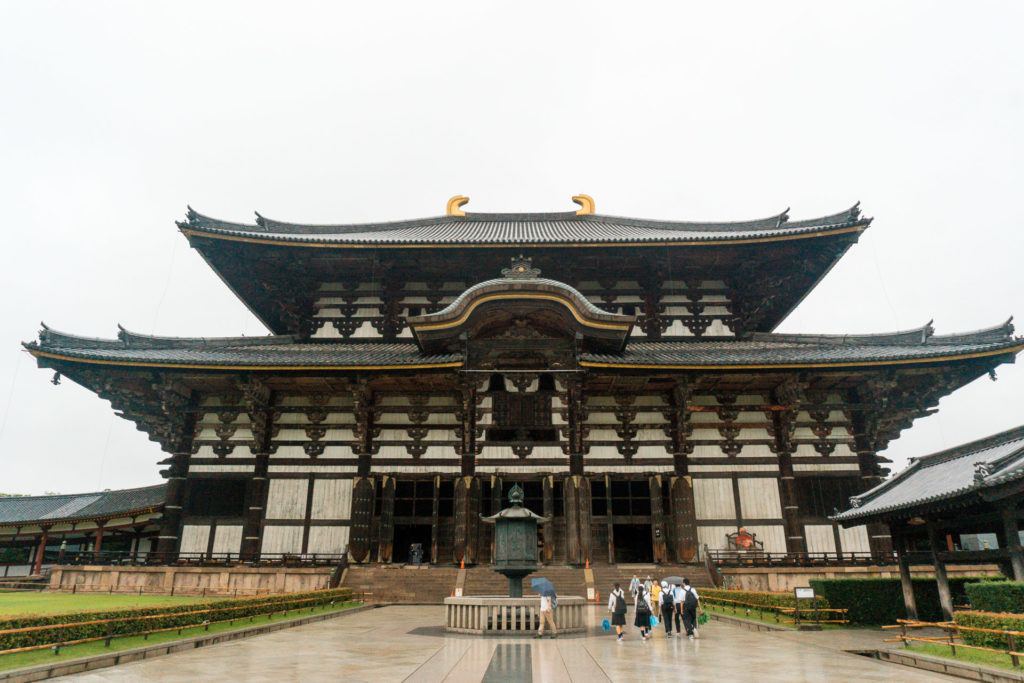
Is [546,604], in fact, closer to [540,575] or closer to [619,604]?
[619,604]

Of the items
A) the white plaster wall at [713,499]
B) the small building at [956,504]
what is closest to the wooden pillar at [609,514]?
the white plaster wall at [713,499]

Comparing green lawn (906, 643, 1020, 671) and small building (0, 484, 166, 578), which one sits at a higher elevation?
small building (0, 484, 166, 578)

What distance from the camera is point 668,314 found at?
2456cm

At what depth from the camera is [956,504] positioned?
1101 cm

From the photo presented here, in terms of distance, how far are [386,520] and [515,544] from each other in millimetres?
8545

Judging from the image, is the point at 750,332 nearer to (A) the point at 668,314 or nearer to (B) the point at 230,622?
(A) the point at 668,314

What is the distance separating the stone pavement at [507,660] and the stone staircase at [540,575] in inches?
213

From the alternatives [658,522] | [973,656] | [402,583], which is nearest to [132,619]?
[402,583]

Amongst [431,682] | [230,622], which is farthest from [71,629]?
[431,682]

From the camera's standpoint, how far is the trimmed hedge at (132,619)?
8.98 meters

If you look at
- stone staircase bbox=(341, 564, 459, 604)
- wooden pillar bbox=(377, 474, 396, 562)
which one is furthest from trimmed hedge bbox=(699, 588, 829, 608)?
wooden pillar bbox=(377, 474, 396, 562)

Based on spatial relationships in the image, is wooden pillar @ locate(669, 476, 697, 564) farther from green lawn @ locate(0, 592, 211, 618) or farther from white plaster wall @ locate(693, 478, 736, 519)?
green lawn @ locate(0, 592, 211, 618)

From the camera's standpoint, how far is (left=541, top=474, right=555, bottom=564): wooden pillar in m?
20.3

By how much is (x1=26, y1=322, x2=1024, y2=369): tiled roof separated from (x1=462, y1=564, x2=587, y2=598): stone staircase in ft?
21.8
